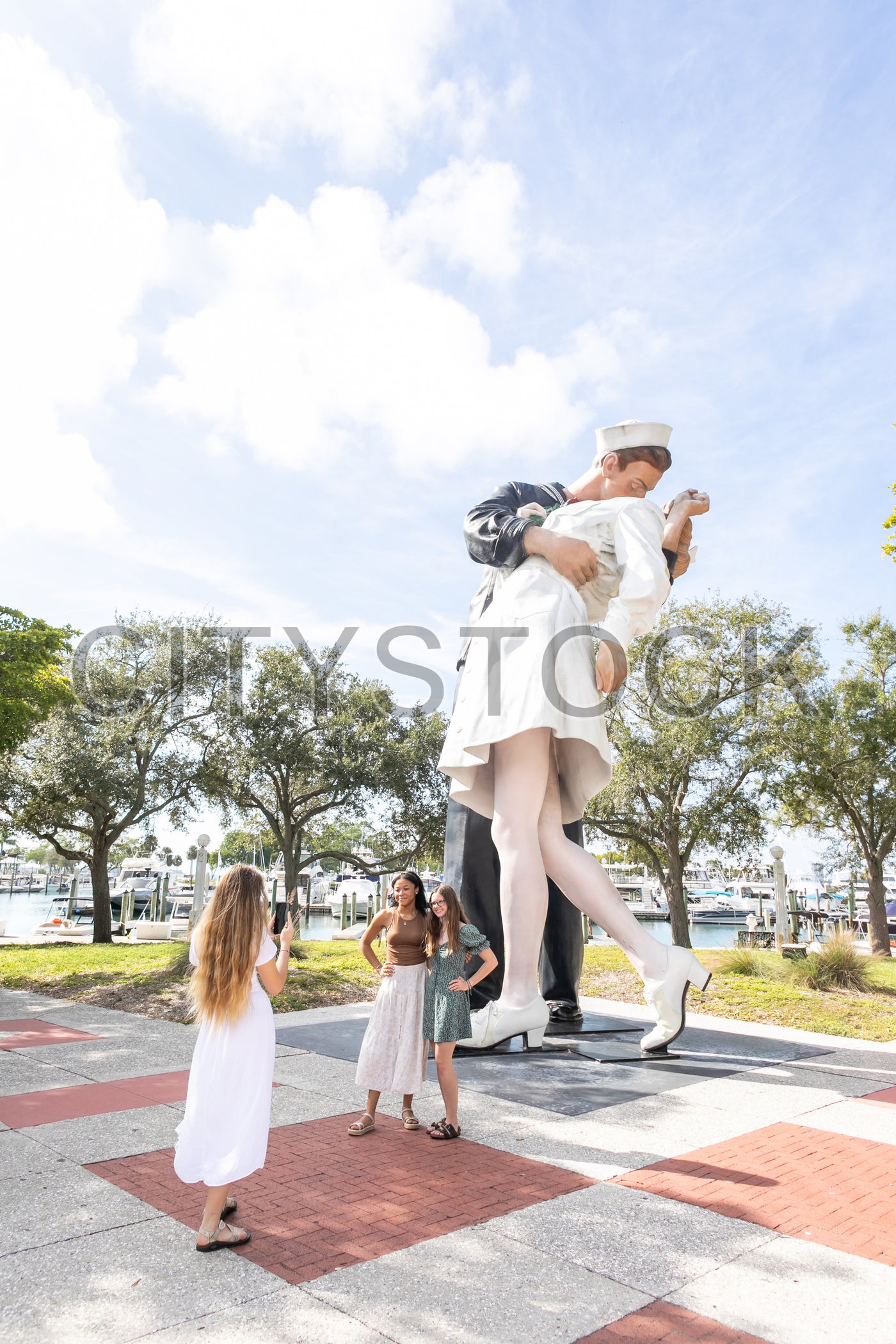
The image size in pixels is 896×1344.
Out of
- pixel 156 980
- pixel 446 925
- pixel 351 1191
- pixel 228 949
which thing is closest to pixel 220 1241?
pixel 351 1191

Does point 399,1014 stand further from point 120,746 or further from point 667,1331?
point 120,746

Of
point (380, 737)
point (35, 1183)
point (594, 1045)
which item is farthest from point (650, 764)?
point (35, 1183)

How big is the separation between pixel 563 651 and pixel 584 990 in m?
5.72

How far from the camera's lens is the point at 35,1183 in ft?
11.7

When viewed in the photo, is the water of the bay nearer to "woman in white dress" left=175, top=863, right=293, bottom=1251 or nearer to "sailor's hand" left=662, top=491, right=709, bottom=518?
"sailor's hand" left=662, top=491, right=709, bottom=518

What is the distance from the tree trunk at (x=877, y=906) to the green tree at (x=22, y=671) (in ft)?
62.7

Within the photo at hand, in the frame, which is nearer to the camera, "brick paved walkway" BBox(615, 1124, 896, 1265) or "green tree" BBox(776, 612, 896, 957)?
"brick paved walkway" BBox(615, 1124, 896, 1265)

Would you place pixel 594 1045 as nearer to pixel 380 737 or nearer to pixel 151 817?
pixel 380 737

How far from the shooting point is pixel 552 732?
5426mm

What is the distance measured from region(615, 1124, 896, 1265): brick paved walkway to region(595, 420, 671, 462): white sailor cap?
13.0 feet

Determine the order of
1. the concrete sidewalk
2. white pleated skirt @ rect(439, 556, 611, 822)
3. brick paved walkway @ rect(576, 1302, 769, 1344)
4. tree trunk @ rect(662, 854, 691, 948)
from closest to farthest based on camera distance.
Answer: brick paved walkway @ rect(576, 1302, 769, 1344) → the concrete sidewalk → white pleated skirt @ rect(439, 556, 611, 822) → tree trunk @ rect(662, 854, 691, 948)

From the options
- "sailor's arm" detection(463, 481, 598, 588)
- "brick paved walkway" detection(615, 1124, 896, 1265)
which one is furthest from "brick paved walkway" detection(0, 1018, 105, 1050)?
"brick paved walkway" detection(615, 1124, 896, 1265)

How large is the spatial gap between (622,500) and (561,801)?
75.2 inches

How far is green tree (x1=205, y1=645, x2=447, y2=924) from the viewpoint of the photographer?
24.5 m
